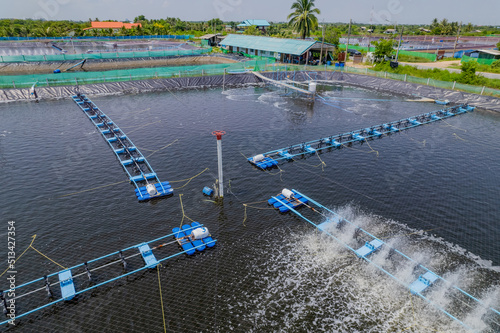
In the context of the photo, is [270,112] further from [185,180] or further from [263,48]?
[263,48]

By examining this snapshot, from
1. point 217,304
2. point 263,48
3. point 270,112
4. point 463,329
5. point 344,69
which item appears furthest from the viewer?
point 263,48

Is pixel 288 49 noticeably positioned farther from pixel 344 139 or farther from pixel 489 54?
pixel 489 54

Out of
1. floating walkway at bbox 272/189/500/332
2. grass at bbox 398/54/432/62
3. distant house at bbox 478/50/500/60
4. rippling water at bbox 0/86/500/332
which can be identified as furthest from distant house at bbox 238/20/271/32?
floating walkway at bbox 272/189/500/332

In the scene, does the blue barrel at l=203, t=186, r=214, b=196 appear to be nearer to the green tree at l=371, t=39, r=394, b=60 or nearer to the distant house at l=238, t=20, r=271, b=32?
the green tree at l=371, t=39, r=394, b=60

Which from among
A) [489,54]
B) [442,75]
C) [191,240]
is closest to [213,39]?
[442,75]

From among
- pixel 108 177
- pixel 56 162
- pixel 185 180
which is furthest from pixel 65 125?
pixel 185 180

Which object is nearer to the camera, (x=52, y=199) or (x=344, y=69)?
(x=52, y=199)
